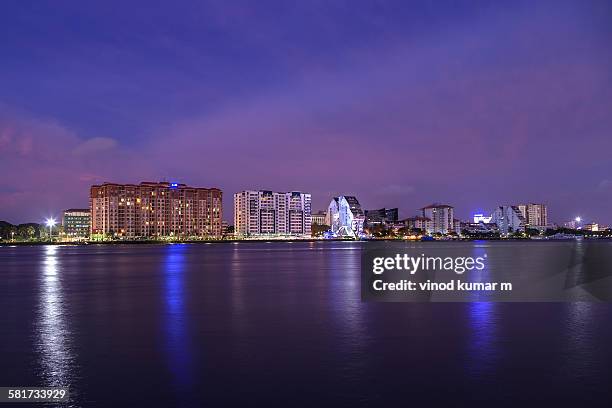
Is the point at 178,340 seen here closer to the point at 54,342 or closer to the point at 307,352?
the point at 54,342

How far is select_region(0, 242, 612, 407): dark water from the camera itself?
495 inches

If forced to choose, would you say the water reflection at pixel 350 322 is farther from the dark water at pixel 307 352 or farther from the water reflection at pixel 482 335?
the water reflection at pixel 482 335

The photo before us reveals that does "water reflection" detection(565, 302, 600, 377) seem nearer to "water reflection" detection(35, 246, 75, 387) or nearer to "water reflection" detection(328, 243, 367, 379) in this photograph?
"water reflection" detection(328, 243, 367, 379)

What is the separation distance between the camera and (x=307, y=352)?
659 inches

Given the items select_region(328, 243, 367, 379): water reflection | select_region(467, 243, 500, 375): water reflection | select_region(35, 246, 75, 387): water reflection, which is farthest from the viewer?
select_region(328, 243, 367, 379): water reflection

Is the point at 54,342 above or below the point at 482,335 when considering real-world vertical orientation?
above

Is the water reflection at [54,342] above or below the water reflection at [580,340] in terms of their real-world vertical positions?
above

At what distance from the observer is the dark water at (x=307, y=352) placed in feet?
41.3

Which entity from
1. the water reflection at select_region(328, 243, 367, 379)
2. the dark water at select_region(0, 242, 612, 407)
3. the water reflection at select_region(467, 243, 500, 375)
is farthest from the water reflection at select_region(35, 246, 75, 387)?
the water reflection at select_region(467, 243, 500, 375)

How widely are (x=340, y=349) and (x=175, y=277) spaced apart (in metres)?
31.7

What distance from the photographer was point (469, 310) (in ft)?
82.9

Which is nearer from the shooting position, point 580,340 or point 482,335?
point 580,340

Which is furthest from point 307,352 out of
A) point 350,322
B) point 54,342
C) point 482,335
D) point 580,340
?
point 580,340

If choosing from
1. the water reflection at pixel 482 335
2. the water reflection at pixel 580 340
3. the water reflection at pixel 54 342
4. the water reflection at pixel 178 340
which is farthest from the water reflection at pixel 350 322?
the water reflection at pixel 54 342
